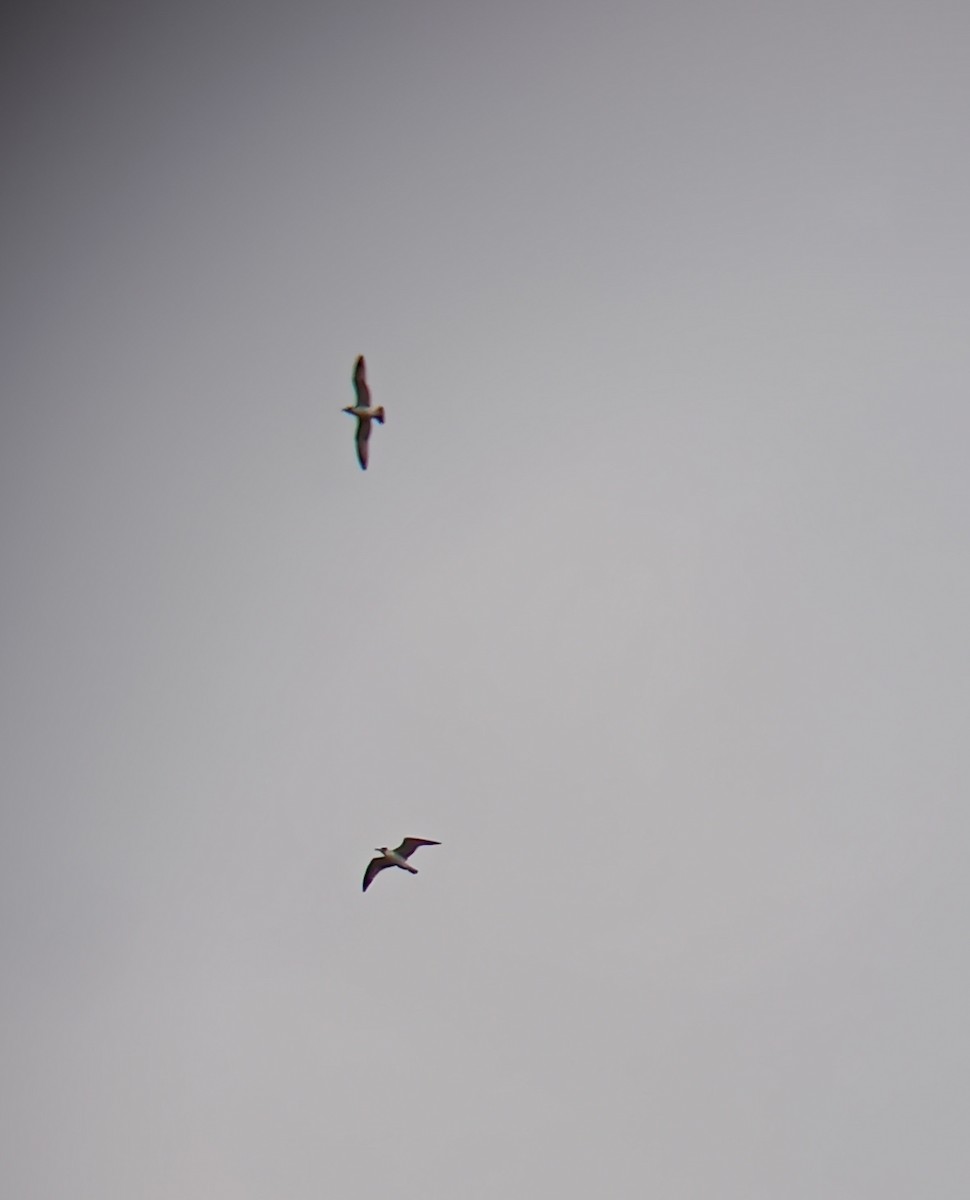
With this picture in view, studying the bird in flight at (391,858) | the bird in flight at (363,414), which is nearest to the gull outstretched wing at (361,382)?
the bird in flight at (363,414)

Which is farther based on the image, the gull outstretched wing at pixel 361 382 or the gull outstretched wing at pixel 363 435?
the gull outstretched wing at pixel 363 435

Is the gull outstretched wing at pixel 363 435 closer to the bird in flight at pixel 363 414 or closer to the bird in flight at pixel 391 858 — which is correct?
the bird in flight at pixel 363 414

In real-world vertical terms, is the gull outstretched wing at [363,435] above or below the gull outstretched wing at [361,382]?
below

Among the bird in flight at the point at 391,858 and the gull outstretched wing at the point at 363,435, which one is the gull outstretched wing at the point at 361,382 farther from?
the bird in flight at the point at 391,858

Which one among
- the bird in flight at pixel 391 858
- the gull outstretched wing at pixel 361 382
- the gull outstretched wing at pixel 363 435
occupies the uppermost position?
the gull outstretched wing at pixel 361 382

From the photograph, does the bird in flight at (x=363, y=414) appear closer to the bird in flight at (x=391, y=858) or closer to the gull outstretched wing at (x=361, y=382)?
the gull outstretched wing at (x=361, y=382)

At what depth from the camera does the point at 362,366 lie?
2712 centimetres

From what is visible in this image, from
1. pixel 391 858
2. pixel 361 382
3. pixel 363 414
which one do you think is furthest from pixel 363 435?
pixel 391 858

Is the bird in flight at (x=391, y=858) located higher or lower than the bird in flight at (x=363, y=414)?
lower

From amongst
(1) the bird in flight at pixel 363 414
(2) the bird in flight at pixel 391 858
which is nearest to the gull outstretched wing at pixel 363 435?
(1) the bird in flight at pixel 363 414

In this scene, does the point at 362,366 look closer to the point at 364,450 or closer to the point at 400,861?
the point at 364,450

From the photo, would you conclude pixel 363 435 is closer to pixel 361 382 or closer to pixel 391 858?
pixel 361 382

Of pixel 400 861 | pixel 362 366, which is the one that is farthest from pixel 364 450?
pixel 400 861

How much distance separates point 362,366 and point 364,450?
199 centimetres
